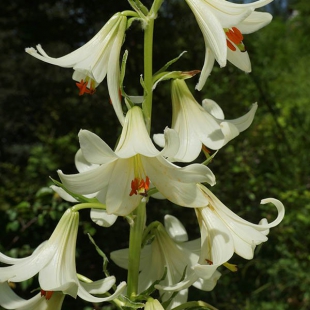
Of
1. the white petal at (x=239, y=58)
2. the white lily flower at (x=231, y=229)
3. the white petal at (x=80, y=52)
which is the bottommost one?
the white lily flower at (x=231, y=229)

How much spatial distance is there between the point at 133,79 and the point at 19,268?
2.59m

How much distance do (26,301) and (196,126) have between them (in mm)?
721

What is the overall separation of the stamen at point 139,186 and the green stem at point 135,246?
0.17 m

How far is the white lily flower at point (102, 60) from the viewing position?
4.97ft

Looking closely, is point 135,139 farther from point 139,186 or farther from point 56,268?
point 56,268

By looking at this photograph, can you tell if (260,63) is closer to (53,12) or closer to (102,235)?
(53,12)

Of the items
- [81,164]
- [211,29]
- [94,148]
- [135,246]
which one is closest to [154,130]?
[81,164]

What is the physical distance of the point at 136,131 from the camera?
4.83 ft

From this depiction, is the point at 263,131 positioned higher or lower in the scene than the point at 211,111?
lower

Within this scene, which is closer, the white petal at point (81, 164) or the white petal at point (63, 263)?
the white petal at point (63, 263)

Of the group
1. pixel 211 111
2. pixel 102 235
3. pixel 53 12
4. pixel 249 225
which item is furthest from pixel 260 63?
pixel 249 225

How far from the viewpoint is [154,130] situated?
3.89 meters

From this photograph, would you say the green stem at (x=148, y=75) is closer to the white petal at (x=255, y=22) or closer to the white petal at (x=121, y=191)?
the white petal at (x=121, y=191)

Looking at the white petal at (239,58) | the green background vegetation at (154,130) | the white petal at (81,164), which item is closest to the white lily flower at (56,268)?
the white petal at (81,164)
